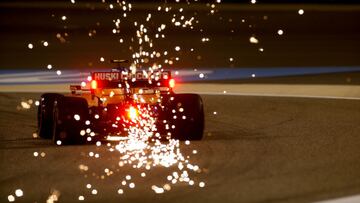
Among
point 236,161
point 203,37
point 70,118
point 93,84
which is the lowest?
point 236,161

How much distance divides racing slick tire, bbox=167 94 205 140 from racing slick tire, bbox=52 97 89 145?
0.94 metres

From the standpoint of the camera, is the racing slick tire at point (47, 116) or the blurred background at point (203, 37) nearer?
the racing slick tire at point (47, 116)

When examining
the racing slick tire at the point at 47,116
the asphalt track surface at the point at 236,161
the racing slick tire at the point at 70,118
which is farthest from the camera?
the racing slick tire at the point at 47,116

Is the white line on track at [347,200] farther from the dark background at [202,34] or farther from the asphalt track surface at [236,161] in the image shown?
the dark background at [202,34]

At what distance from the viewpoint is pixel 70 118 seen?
35.2 feet

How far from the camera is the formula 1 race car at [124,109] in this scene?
35.4 feet

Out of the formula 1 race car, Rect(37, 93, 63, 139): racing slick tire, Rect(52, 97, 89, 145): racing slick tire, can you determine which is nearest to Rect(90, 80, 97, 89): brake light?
the formula 1 race car

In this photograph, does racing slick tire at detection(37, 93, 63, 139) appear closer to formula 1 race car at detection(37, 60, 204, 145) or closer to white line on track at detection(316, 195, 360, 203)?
formula 1 race car at detection(37, 60, 204, 145)

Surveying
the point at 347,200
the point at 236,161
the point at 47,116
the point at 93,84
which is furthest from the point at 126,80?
the point at 347,200

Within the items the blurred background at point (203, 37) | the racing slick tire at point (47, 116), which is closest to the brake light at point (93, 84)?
the racing slick tire at point (47, 116)

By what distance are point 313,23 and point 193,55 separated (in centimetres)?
1162

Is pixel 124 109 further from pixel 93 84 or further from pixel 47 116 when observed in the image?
pixel 47 116

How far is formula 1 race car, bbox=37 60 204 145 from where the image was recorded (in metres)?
Result: 10.8

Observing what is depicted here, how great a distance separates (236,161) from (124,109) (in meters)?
1.54
